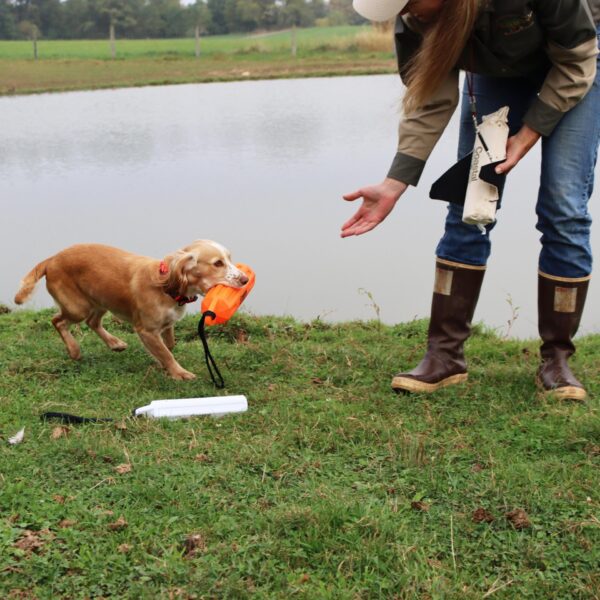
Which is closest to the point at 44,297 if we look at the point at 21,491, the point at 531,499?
the point at 21,491

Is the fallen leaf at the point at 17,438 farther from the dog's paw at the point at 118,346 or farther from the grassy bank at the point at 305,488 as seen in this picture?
the dog's paw at the point at 118,346

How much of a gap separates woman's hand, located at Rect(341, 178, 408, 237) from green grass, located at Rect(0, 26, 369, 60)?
703 inches

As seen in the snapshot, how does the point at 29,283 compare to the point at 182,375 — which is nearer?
the point at 182,375

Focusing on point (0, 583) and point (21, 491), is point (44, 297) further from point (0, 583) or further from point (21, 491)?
point (0, 583)

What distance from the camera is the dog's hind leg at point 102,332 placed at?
4.50 metres

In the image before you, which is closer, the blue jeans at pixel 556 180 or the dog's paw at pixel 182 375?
the blue jeans at pixel 556 180

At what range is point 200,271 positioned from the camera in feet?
13.3

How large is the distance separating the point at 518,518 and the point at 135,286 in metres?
2.41

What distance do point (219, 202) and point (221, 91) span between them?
6.20 m

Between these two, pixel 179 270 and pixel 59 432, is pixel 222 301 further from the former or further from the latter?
pixel 59 432

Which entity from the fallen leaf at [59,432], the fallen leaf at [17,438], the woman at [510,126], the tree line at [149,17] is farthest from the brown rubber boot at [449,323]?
the tree line at [149,17]

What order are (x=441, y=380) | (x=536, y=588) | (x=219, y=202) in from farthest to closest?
(x=219, y=202) → (x=441, y=380) → (x=536, y=588)

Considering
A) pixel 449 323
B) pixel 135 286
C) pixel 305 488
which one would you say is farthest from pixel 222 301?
pixel 305 488

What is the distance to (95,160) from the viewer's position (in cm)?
772
